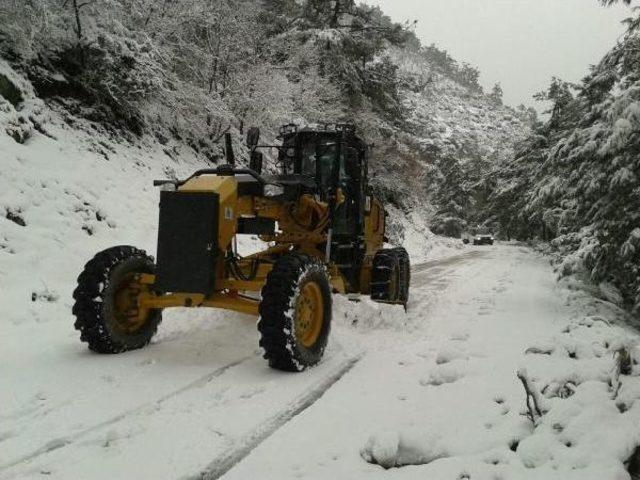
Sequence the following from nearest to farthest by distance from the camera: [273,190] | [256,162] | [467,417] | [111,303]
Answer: [467,417] → [111,303] → [273,190] → [256,162]

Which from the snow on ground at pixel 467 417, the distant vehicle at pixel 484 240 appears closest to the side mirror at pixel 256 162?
the snow on ground at pixel 467 417

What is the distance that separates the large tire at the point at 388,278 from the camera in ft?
27.5

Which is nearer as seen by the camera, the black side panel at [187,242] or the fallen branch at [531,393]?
the fallen branch at [531,393]

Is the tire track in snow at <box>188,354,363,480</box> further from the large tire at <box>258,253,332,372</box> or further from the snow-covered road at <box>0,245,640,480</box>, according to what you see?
the large tire at <box>258,253,332,372</box>

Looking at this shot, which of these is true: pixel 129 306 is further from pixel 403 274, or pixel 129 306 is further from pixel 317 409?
pixel 403 274

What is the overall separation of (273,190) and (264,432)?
3167mm

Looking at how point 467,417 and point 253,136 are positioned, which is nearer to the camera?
point 467,417

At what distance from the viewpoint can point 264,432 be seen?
3570 millimetres

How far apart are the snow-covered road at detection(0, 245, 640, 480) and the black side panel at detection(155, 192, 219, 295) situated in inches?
30.8

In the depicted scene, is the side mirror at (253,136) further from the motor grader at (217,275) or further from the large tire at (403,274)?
the large tire at (403,274)

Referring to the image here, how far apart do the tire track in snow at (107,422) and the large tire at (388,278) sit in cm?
380

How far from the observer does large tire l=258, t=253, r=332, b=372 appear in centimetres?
478

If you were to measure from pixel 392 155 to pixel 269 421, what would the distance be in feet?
70.6

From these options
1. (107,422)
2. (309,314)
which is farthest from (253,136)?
(107,422)
